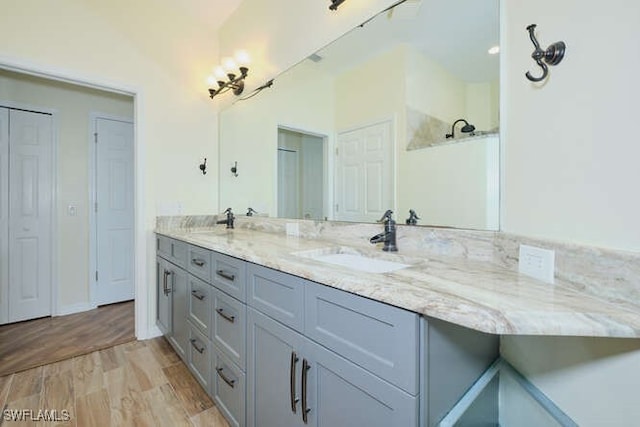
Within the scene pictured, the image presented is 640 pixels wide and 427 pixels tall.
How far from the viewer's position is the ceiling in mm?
1075

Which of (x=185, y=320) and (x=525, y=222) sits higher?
(x=525, y=222)

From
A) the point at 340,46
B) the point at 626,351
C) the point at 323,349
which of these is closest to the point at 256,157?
the point at 340,46

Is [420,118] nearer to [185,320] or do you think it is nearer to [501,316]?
[501,316]

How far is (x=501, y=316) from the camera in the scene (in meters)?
0.56

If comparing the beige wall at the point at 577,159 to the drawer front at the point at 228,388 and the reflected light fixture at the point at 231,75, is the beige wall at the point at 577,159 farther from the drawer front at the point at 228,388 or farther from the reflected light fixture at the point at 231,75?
the reflected light fixture at the point at 231,75

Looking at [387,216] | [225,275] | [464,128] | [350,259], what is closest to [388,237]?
[387,216]

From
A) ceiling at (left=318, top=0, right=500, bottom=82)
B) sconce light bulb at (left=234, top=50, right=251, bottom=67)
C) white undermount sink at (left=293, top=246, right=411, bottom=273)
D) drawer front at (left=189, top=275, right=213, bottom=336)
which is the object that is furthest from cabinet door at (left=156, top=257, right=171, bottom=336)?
ceiling at (left=318, top=0, right=500, bottom=82)

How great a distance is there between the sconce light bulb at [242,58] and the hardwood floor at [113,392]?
2302 millimetres

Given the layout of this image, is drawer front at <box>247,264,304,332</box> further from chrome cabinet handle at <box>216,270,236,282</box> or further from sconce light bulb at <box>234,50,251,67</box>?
sconce light bulb at <box>234,50,251,67</box>

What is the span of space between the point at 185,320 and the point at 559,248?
6.25 feet

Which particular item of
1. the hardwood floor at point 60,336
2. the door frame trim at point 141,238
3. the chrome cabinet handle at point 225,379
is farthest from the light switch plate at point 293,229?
the hardwood floor at point 60,336

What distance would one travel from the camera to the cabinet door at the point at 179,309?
1.83 m

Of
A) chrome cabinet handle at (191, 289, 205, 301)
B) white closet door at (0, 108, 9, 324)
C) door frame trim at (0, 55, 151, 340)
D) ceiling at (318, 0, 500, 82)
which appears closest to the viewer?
ceiling at (318, 0, 500, 82)

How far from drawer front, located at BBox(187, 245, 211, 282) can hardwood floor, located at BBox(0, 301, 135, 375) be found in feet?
3.85
